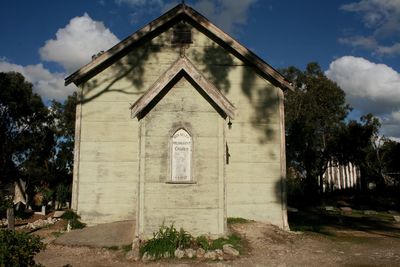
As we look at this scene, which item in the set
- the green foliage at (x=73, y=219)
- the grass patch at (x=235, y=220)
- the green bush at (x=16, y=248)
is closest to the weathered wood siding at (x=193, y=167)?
the grass patch at (x=235, y=220)

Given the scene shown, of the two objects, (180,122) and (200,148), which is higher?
(180,122)

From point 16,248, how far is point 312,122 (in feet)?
110

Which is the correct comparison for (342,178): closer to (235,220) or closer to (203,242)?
(235,220)

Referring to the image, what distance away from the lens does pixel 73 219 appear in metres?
15.2

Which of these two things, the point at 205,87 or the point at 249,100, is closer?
the point at 205,87

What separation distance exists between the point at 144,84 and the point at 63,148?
22568mm

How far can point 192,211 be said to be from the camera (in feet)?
38.8

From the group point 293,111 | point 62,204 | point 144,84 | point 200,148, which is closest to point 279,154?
point 200,148

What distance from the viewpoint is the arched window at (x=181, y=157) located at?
11.9 metres

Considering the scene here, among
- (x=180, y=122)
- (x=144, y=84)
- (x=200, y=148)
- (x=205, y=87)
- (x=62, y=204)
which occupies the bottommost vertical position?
(x=62, y=204)

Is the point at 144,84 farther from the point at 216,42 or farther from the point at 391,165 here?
the point at 391,165

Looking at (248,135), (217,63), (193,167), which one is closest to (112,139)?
(193,167)

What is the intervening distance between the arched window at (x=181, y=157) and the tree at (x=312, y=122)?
22446 mm

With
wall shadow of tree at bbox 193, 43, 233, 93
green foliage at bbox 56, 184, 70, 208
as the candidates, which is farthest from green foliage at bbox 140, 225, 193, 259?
green foliage at bbox 56, 184, 70, 208
